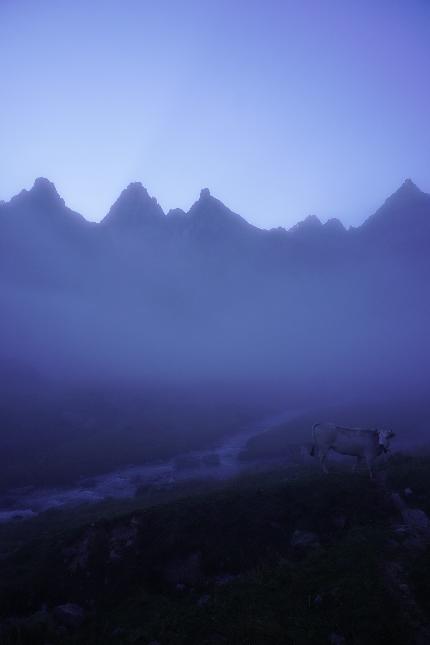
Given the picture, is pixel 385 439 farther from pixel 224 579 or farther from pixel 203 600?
pixel 203 600

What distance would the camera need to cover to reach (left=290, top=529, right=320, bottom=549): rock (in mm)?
13266

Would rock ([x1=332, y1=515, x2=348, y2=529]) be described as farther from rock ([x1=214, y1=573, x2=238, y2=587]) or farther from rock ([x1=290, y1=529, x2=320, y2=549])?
rock ([x1=214, y1=573, x2=238, y2=587])

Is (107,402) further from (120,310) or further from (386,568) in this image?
(120,310)

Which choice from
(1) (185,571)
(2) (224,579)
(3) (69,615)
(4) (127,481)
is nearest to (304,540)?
(2) (224,579)

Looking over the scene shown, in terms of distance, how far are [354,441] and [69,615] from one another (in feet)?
47.9

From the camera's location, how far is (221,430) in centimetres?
6419

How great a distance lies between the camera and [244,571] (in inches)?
503

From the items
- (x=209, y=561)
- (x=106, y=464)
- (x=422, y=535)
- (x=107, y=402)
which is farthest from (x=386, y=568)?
(x=107, y=402)

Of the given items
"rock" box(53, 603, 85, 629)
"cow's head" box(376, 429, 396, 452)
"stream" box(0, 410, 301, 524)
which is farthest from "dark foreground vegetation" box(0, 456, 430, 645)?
"stream" box(0, 410, 301, 524)

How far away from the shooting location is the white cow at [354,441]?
18578mm

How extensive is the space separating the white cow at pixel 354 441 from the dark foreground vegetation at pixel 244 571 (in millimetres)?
1182

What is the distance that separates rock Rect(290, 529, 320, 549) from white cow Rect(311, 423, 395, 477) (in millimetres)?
5261

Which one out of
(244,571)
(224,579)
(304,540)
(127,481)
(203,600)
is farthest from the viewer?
(127,481)

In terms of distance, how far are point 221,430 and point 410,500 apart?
50836mm
